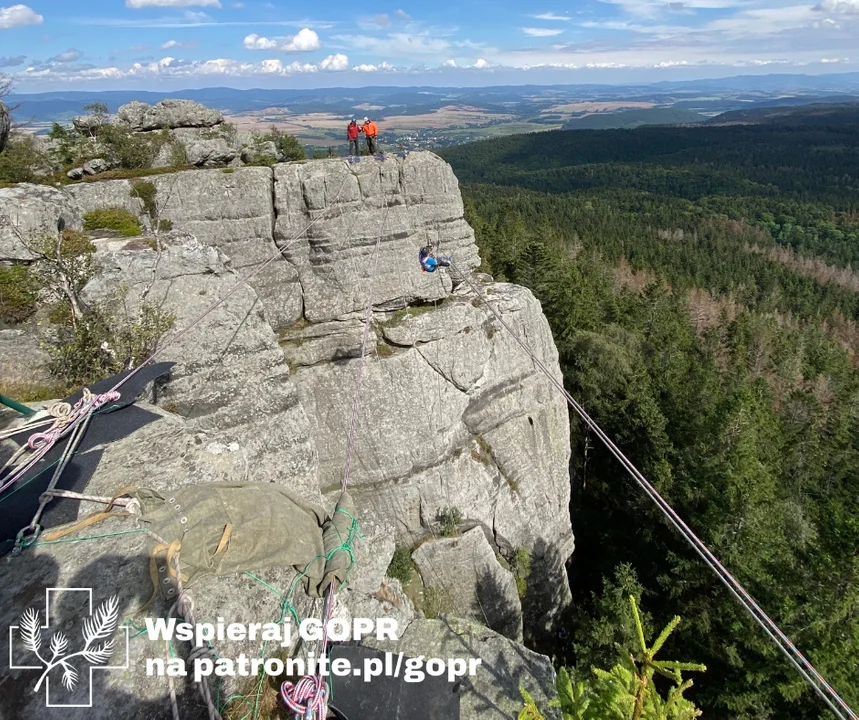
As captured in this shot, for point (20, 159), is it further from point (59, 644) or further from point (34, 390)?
point (59, 644)

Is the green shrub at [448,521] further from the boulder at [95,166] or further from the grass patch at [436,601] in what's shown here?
the boulder at [95,166]

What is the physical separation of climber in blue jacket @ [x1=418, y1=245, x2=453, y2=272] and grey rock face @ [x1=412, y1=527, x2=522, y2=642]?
9746 millimetres

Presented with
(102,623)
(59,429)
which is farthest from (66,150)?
(102,623)

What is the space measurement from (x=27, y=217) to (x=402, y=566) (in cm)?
1377

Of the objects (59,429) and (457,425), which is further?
(457,425)

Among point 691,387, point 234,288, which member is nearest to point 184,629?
point 234,288

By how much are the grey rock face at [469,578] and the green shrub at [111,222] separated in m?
13.3

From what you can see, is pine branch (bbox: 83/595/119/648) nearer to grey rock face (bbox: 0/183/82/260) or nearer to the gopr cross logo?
the gopr cross logo

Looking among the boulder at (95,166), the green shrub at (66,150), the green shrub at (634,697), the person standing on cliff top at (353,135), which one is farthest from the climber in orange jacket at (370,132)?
the green shrub at (634,697)

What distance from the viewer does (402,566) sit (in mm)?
15516

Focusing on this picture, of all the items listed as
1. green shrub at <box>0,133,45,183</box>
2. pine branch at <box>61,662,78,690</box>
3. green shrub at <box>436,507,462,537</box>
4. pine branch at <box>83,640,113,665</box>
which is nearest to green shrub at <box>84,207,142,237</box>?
green shrub at <box>0,133,45,183</box>

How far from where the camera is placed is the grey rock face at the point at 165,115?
20.5 metres

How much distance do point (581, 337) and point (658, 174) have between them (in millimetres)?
174539

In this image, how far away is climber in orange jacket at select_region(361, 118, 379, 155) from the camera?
56.2ft
